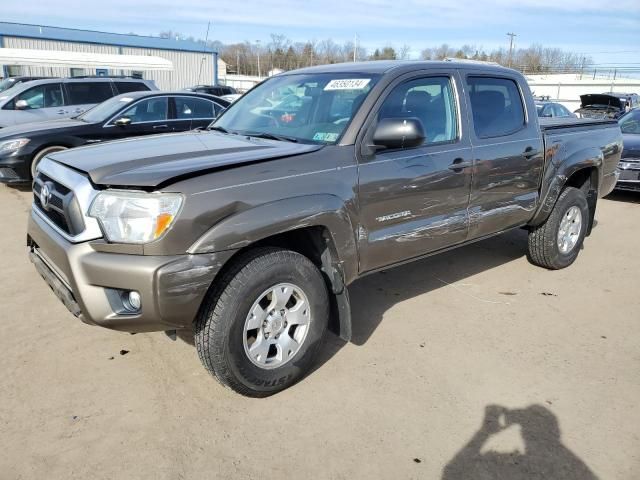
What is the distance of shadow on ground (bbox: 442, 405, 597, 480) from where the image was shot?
2494 millimetres

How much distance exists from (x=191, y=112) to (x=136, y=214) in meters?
7.16

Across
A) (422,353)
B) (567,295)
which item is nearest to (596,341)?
(567,295)

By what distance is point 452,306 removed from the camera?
14.3ft

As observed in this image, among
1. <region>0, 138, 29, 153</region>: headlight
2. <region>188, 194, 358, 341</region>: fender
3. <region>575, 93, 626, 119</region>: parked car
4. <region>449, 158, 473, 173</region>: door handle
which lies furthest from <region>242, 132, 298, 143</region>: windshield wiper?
<region>575, 93, 626, 119</region>: parked car

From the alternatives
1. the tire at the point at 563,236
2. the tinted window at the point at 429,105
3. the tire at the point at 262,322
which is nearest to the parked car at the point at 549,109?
the tire at the point at 563,236

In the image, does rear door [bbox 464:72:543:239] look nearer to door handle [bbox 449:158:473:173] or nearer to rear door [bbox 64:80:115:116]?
door handle [bbox 449:158:473:173]

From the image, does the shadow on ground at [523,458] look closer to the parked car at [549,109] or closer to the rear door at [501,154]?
the rear door at [501,154]

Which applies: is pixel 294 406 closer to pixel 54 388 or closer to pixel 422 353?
pixel 422 353

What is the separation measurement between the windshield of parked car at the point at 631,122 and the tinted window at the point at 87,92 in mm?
10345

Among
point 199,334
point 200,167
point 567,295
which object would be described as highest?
point 200,167

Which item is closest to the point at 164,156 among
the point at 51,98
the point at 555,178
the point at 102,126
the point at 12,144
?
the point at 555,178

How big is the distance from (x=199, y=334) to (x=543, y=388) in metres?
2.08

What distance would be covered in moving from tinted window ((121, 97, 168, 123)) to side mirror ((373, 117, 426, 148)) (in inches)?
254

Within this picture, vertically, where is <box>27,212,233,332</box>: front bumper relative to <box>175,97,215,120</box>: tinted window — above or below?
below
